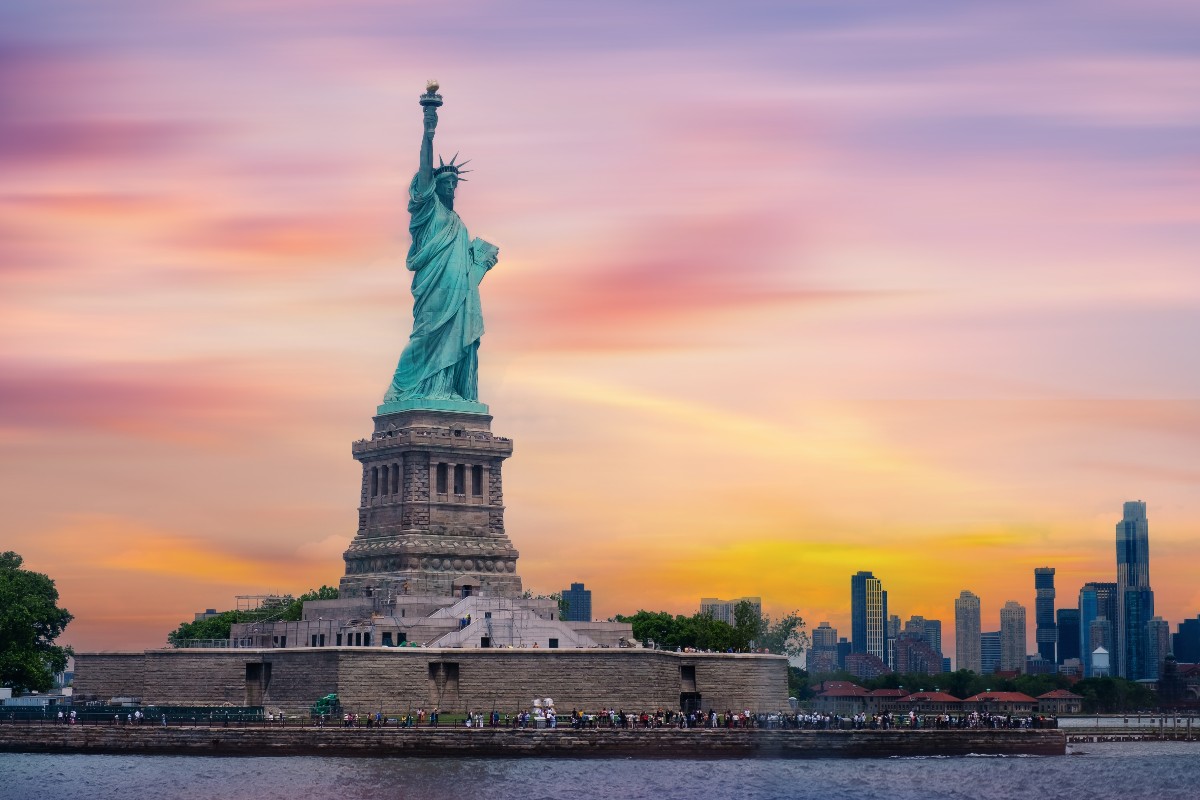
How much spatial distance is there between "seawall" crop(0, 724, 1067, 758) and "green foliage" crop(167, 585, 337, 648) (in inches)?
1178

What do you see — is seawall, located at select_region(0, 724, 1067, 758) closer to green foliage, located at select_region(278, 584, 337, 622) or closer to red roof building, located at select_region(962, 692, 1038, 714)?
green foliage, located at select_region(278, 584, 337, 622)

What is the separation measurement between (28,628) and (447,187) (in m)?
34.2

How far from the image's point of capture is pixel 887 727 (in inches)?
4262

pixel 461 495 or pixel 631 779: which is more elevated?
pixel 461 495

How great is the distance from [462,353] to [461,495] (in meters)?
8.38

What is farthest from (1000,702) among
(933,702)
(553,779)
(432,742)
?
(553,779)

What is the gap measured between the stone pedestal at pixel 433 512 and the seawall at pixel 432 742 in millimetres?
17408

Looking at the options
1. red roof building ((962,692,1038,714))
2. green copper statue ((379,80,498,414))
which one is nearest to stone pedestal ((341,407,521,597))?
green copper statue ((379,80,498,414))

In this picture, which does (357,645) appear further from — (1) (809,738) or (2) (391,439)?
(1) (809,738)

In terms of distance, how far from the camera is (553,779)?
3462 inches

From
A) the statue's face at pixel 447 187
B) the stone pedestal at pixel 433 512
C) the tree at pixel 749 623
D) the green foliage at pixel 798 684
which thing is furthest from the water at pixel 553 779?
the green foliage at pixel 798 684

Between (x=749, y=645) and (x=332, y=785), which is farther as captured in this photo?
(x=749, y=645)

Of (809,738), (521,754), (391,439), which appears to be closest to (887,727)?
(809,738)

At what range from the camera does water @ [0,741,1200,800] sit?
270 feet
